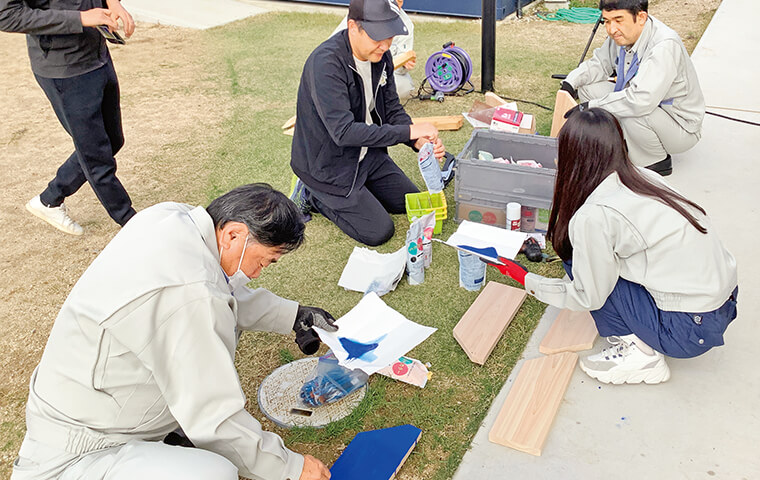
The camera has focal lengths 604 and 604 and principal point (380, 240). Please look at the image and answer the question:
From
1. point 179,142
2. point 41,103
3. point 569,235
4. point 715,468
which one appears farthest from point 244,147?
point 715,468

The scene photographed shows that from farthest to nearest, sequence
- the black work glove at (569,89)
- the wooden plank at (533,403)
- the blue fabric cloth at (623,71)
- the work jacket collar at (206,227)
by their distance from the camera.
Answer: the black work glove at (569,89) → the blue fabric cloth at (623,71) → the wooden plank at (533,403) → the work jacket collar at (206,227)

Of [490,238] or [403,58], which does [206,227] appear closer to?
[490,238]

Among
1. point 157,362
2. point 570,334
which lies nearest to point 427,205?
point 570,334

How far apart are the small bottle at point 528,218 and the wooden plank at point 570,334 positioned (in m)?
0.85

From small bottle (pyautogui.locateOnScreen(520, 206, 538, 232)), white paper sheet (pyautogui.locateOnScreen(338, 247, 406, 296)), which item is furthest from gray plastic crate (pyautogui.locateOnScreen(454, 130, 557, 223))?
white paper sheet (pyautogui.locateOnScreen(338, 247, 406, 296))

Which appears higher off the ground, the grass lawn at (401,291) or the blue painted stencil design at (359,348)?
the blue painted stencil design at (359,348)

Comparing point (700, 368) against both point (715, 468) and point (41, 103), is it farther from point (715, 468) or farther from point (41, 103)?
point (41, 103)

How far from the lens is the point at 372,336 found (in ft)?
9.39

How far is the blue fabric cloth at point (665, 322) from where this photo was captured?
2.48 m

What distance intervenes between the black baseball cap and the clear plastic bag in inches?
67.9

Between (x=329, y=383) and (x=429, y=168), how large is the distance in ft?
5.09

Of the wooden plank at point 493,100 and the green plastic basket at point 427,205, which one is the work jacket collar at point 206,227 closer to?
the green plastic basket at point 427,205

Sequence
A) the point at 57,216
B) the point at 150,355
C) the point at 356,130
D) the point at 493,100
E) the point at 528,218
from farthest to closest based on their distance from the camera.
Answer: the point at 493,100 → the point at 57,216 → the point at 528,218 → the point at 356,130 → the point at 150,355

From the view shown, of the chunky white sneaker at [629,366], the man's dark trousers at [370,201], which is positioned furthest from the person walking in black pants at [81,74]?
the chunky white sneaker at [629,366]
